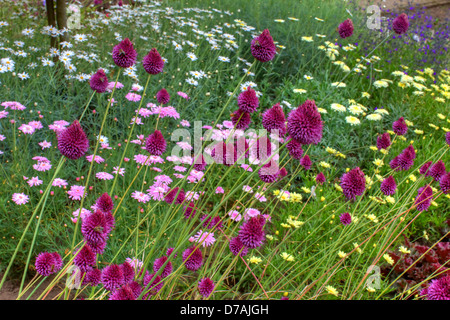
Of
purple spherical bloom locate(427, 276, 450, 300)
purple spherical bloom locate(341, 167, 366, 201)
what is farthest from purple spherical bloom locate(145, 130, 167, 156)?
purple spherical bloom locate(427, 276, 450, 300)

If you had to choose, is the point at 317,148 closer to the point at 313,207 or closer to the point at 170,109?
the point at 313,207

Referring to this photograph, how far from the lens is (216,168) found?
3.48 metres

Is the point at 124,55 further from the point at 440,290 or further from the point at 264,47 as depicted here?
the point at 440,290

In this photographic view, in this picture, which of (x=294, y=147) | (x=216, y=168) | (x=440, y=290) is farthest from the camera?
(x=216, y=168)

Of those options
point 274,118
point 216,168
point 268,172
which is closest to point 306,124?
point 274,118

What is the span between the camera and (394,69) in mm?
5621

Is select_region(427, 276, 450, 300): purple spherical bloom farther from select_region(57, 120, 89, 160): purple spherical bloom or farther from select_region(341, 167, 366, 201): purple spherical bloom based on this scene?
select_region(57, 120, 89, 160): purple spherical bloom

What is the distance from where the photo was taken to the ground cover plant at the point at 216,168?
5.49 ft

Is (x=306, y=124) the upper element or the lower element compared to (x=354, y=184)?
upper

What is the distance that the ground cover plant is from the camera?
1.67 m

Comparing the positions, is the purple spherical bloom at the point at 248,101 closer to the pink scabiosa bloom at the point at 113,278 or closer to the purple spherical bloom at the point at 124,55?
the purple spherical bloom at the point at 124,55
